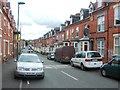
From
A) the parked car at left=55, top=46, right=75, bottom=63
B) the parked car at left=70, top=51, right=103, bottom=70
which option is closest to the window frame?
the parked car at left=55, top=46, right=75, bottom=63

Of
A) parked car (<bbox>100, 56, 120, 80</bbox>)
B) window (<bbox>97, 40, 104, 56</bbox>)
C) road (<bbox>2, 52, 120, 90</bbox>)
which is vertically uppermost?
window (<bbox>97, 40, 104, 56</bbox>)

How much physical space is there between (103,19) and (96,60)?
335 inches

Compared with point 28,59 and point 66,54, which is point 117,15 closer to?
point 66,54

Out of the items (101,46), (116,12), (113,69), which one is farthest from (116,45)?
(113,69)

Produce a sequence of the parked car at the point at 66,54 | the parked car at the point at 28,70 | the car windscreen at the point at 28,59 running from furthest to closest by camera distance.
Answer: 1. the parked car at the point at 66,54
2. the car windscreen at the point at 28,59
3. the parked car at the point at 28,70

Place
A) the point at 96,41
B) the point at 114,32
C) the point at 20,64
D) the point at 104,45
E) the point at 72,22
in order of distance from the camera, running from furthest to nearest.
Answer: the point at 72,22, the point at 96,41, the point at 104,45, the point at 114,32, the point at 20,64

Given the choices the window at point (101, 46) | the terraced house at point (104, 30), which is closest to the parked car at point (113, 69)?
the terraced house at point (104, 30)

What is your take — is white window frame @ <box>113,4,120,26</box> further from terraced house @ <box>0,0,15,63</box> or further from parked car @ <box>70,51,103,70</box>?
terraced house @ <box>0,0,15,63</box>

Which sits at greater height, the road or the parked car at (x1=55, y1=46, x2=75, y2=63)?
the parked car at (x1=55, y1=46, x2=75, y2=63)

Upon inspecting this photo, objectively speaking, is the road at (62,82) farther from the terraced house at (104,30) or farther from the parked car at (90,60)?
the terraced house at (104,30)

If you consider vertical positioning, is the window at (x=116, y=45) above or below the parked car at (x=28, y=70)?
above

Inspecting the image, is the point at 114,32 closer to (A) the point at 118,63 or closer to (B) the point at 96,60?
(B) the point at 96,60

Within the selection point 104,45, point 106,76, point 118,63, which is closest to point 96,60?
point 106,76

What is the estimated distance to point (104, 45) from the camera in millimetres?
25641
